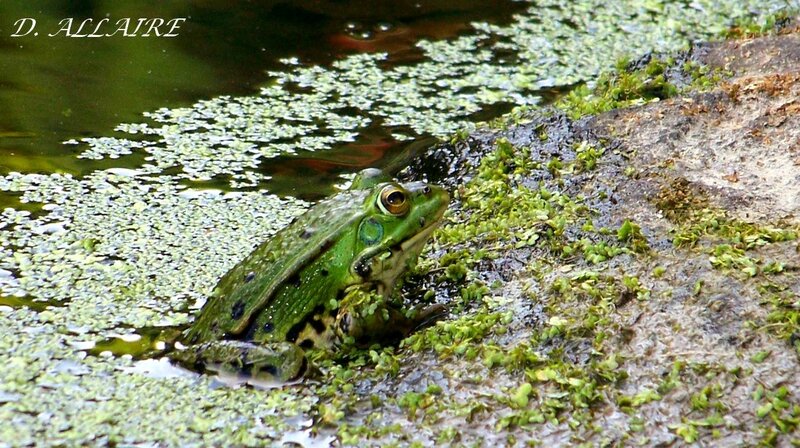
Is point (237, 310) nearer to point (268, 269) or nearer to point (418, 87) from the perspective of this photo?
point (268, 269)

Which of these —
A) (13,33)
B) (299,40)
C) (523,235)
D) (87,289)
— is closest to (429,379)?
(523,235)

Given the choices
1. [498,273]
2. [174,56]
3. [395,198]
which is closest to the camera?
[395,198]

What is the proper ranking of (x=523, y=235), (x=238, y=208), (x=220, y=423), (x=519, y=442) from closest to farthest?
(x=519, y=442) → (x=220, y=423) → (x=523, y=235) → (x=238, y=208)

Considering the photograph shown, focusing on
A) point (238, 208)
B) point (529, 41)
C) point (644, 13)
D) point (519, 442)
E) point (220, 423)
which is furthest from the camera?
point (644, 13)

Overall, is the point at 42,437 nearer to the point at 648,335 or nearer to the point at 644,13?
the point at 648,335

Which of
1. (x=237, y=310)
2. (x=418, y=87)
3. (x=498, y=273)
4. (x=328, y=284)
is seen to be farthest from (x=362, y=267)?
(x=418, y=87)

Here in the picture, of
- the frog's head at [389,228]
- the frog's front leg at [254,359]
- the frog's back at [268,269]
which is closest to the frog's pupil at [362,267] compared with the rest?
the frog's head at [389,228]
